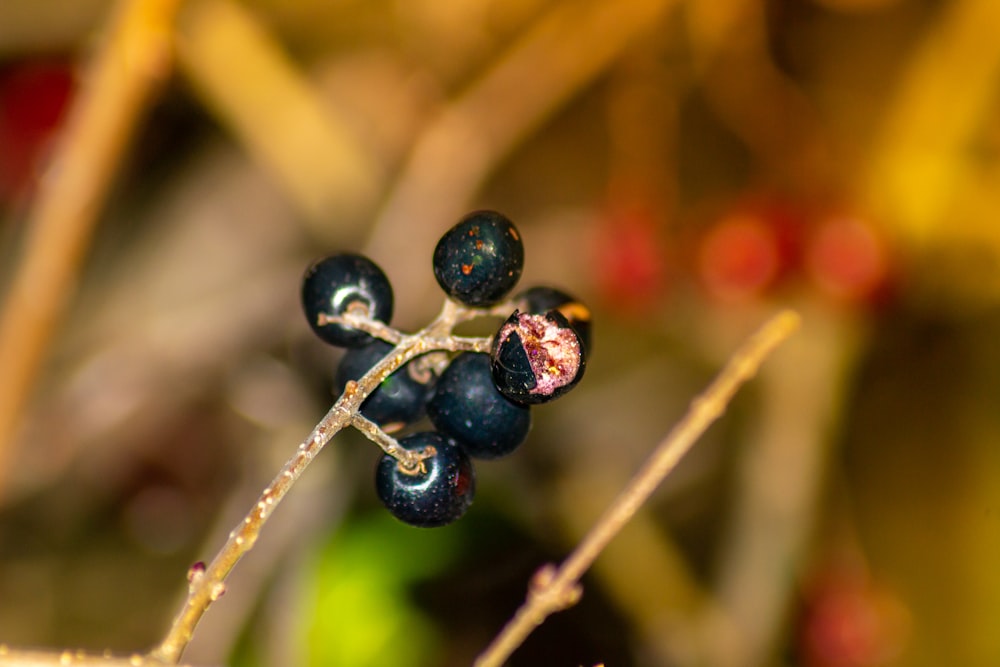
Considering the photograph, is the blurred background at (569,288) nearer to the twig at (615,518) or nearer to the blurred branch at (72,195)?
the blurred branch at (72,195)

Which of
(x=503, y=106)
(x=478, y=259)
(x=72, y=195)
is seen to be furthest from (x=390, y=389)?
(x=503, y=106)

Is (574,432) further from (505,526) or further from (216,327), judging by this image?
(216,327)

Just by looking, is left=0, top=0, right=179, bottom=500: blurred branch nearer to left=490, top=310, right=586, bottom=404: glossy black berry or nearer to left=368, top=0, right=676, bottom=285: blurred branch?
left=368, top=0, right=676, bottom=285: blurred branch

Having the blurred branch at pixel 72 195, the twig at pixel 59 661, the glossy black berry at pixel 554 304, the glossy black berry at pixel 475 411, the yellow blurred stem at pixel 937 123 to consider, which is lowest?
the twig at pixel 59 661

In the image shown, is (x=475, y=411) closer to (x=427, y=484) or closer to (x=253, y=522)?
(x=427, y=484)

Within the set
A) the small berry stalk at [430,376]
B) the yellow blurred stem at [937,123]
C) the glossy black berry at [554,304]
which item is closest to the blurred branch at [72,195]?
the small berry stalk at [430,376]

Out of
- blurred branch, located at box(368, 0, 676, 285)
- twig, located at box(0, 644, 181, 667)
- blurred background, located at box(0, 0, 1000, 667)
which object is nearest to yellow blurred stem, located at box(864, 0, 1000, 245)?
blurred background, located at box(0, 0, 1000, 667)
